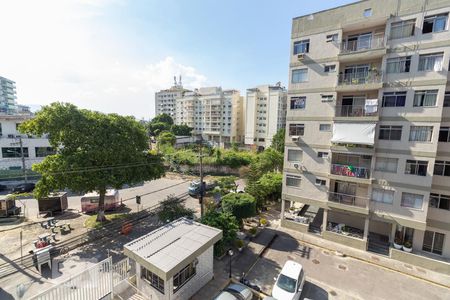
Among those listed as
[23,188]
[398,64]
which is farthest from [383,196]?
[23,188]

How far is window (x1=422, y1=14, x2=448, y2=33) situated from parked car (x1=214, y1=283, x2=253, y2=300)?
19904mm

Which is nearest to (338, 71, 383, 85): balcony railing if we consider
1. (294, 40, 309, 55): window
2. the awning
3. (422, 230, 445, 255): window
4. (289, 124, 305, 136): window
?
the awning

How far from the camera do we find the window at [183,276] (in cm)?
1085

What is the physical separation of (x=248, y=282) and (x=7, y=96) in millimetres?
160990

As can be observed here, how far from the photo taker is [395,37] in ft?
48.7

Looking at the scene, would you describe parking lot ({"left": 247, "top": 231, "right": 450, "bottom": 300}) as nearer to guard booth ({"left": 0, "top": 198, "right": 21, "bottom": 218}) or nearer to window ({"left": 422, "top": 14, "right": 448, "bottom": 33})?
window ({"left": 422, "top": 14, "right": 448, "bottom": 33})

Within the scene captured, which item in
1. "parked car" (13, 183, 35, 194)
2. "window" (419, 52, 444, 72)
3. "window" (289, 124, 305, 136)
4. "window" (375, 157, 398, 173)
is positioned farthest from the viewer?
"parked car" (13, 183, 35, 194)

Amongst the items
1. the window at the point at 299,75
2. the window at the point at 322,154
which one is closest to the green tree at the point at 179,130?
the window at the point at 299,75

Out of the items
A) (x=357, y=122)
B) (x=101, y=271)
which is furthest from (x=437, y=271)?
(x=101, y=271)

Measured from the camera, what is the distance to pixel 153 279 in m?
10.8

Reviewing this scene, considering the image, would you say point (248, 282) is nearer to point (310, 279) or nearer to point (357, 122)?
point (310, 279)

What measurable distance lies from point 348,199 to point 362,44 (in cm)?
1257

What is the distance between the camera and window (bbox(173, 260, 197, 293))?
10.9 metres

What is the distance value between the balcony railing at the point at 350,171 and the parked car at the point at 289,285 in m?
8.60
